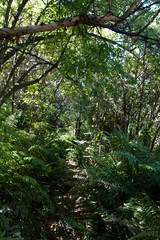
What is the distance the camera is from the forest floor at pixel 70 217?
249 cm

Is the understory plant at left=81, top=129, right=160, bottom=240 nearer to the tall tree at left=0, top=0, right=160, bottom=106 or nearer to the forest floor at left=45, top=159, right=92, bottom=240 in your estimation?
the forest floor at left=45, top=159, right=92, bottom=240

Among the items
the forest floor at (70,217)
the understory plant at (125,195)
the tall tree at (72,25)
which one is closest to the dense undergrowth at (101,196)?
the understory plant at (125,195)

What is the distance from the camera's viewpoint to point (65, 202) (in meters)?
3.42

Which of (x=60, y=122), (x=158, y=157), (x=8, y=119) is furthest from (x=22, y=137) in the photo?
(x=60, y=122)

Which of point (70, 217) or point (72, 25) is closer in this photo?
point (72, 25)

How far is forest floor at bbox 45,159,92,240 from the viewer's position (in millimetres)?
2488

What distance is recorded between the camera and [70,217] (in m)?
2.98

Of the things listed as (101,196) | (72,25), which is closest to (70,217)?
(101,196)

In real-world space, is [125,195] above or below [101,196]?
above

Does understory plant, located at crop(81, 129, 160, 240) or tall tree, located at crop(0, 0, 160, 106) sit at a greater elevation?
tall tree, located at crop(0, 0, 160, 106)

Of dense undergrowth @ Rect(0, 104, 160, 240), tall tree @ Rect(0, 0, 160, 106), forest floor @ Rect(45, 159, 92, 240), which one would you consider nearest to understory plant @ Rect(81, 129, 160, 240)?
dense undergrowth @ Rect(0, 104, 160, 240)

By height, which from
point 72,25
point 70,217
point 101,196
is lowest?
point 70,217

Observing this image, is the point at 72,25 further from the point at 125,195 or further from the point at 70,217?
the point at 70,217

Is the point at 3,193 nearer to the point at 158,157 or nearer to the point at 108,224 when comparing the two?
the point at 108,224
